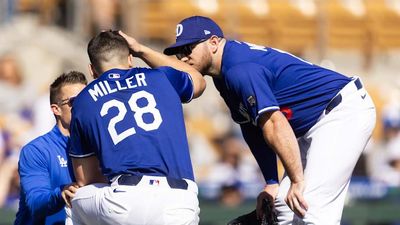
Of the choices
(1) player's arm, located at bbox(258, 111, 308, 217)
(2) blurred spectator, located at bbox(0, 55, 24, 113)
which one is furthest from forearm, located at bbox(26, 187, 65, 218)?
(2) blurred spectator, located at bbox(0, 55, 24, 113)

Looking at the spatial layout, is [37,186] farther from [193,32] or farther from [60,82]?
[193,32]

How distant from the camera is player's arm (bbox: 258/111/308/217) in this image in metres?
6.88

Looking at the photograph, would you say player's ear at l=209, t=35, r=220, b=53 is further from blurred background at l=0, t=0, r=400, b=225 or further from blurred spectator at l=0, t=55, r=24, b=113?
blurred spectator at l=0, t=55, r=24, b=113

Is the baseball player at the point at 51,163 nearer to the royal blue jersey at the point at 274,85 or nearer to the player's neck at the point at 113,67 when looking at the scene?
the player's neck at the point at 113,67

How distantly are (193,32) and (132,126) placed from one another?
0.97 metres

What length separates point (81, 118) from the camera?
654 centimetres

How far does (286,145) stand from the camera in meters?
6.88

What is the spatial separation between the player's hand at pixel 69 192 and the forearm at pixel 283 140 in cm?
125

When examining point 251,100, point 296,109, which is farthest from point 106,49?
point 296,109

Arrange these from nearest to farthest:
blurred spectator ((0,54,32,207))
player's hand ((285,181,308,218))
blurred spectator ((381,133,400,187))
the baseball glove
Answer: player's hand ((285,181,308,218)) → the baseball glove → blurred spectator ((0,54,32,207)) → blurred spectator ((381,133,400,187))

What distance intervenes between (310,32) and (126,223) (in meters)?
11.4

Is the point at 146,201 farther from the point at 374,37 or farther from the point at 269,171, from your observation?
the point at 374,37

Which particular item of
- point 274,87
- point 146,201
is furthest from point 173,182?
point 274,87

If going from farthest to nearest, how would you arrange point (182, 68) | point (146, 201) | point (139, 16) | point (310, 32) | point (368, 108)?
point (310, 32)
point (139, 16)
point (368, 108)
point (182, 68)
point (146, 201)
